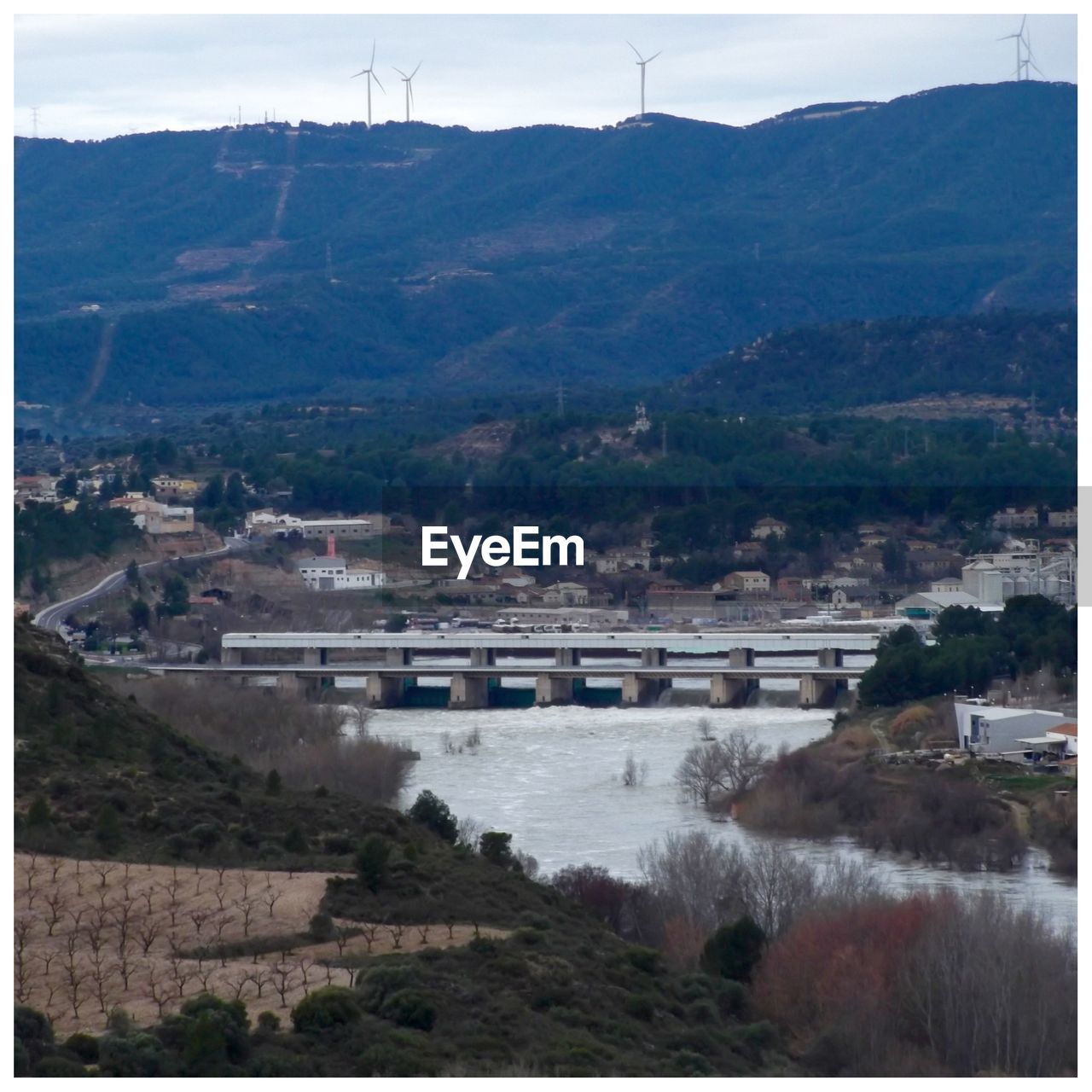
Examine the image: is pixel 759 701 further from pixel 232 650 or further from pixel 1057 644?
pixel 232 650

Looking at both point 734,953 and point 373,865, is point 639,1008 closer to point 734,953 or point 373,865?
point 373,865

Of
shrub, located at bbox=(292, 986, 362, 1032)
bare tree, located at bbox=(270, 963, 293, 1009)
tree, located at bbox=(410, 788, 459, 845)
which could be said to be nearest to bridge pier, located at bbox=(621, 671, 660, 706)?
tree, located at bbox=(410, 788, 459, 845)

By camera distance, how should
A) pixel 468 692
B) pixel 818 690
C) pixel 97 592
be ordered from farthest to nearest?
pixel 97 592 < pixel 468 692 < pixel 818 690

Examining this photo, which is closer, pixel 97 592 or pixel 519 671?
pixel 519 671

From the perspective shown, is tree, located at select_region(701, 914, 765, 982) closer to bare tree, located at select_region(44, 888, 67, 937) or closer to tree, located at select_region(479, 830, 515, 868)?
tree, located at select_region(479, 830, 515, 868)

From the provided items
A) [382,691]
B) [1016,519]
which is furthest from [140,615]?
[1016,519]

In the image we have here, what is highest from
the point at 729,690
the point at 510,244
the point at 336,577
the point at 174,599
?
the point at 510,244
